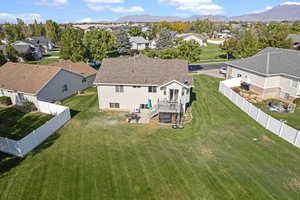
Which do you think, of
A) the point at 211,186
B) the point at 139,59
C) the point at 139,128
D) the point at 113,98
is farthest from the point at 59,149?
the point at 139,59

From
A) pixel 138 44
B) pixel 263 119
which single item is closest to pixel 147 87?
pixel 263 119

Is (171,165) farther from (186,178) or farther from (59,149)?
(59,149)

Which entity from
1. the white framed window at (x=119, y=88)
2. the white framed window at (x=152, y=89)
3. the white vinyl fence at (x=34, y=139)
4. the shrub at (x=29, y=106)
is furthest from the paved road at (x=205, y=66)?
the shrub at (x=29, y=106)

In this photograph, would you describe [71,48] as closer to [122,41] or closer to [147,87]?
[147,87]

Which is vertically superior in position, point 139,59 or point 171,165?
point 139,59

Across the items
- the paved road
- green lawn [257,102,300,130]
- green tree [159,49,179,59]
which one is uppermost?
green tree [159,49,179,59]

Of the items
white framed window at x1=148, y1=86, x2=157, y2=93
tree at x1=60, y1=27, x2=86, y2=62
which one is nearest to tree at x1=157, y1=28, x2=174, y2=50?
tree at x1=60, y1=27, x2=86, y2=62

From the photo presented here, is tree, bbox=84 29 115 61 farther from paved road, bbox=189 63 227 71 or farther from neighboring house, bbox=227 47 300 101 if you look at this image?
neighboring house, bbox=227 47 300 101
